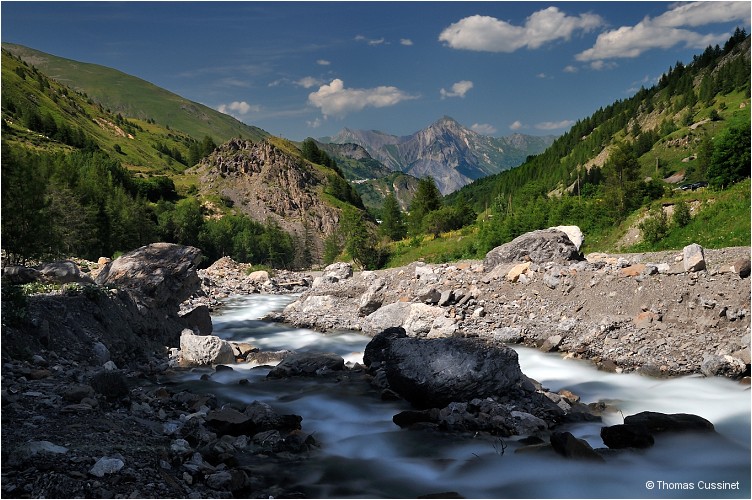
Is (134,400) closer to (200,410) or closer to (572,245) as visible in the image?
(200,410)

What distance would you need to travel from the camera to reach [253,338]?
28.3 metres

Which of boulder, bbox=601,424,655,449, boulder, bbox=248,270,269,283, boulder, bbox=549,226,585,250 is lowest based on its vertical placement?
boulder, bbox=601,424,655,449

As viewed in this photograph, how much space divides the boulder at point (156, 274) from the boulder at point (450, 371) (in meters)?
13.5

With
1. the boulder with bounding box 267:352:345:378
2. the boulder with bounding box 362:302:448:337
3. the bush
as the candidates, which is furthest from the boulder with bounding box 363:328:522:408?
the bush

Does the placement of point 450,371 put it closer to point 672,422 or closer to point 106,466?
point 672,422

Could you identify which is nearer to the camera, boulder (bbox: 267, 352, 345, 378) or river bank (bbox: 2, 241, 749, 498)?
river bank (bbox: 2, 241, 749, 498)

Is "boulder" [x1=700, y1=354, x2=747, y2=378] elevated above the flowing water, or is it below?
above

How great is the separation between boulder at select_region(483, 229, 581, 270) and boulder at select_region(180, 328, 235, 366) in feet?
58.5

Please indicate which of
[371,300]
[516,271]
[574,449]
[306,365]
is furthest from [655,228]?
[574,449]

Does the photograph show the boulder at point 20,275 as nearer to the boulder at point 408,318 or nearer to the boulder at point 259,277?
the boulder at point 408,318

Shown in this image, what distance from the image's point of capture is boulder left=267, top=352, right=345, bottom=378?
58.4ft

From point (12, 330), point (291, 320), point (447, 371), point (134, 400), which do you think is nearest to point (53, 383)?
point (134, 400)

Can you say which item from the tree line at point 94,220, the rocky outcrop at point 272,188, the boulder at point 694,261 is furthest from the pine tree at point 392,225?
the boulder at point 694,261

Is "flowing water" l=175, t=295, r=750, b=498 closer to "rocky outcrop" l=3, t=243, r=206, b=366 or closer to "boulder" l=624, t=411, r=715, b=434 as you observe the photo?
"boulder" l=624, t=411, r=715, b=434
